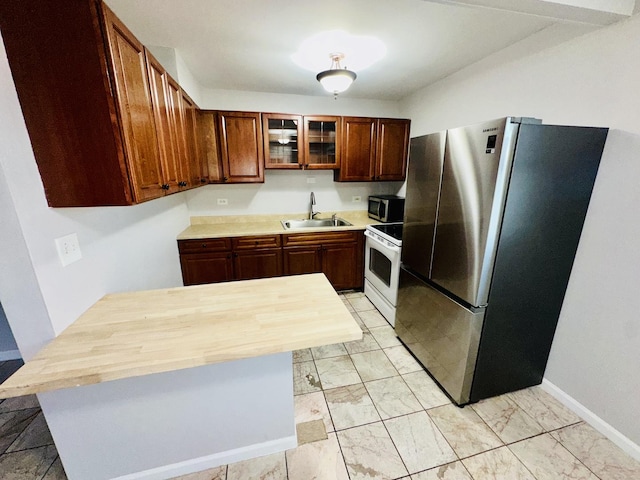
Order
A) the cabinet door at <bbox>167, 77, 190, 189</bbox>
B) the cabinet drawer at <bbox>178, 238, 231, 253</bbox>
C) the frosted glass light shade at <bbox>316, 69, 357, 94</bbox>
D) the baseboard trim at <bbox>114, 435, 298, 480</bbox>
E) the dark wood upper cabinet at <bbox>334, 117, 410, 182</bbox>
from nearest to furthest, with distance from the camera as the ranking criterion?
the baseboard trim at <bbox>114, 435, 298, 480</bbox> < the cabinet door at <bbox>167, 77, 190, 189</bbox> < the frosted glass light shade at <bbox>316, 69, 357, 94</bbox> < the cabinet drawer at <bbox>178, 238, 231, 253</bbox> < the dark wood upper cabinet at <bbox>334, 117, 410, 182</bbox>

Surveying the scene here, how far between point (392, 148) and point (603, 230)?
7.20 feet

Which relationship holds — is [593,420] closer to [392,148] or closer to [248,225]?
[392,148]

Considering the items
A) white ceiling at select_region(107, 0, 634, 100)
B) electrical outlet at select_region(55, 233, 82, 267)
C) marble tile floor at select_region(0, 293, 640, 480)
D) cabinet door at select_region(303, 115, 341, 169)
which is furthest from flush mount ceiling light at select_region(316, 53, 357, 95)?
marble tile floor at select_region(0, 293, 640, 480)

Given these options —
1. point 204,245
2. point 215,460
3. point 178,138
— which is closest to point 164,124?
point 178,138

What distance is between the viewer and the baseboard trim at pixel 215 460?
1305 mm

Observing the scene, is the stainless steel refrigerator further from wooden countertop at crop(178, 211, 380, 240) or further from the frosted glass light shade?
wooden countertop at crop(178, 211, 380, 240)

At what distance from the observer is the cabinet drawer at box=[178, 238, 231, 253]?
2.68 metres

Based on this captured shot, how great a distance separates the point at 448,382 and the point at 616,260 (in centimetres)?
123

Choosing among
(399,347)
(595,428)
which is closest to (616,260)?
(595,428)

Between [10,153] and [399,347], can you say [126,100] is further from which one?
[399,347]

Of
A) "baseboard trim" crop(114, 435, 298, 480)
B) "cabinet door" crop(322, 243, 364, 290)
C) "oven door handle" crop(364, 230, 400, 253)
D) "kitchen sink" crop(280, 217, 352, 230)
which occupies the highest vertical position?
"kitchen sink" crop(280, 217, 352, 230)

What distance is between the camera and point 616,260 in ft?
4.75

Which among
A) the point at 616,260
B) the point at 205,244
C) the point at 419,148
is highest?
the point at 419,148

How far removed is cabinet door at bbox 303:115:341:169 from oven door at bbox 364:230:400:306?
1.00 metres
